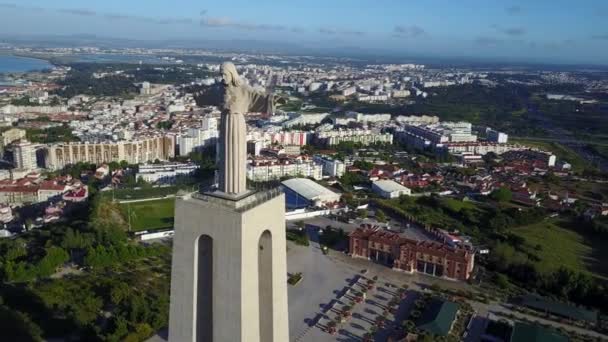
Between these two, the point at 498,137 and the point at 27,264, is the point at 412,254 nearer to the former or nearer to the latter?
the point at 27,264

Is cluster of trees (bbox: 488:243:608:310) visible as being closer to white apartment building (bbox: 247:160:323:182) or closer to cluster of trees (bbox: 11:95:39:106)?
white apartment building (bbox: 247:160:323:182)

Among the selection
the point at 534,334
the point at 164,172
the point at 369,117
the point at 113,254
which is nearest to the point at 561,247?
the point at 534,334

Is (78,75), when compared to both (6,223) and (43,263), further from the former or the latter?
(43,263)

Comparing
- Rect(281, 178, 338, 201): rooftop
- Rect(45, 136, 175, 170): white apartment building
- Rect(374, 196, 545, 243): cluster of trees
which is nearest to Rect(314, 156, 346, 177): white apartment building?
Rect(281, 178, 338, 201): rooftop

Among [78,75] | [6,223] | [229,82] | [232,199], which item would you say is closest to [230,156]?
[232,199]

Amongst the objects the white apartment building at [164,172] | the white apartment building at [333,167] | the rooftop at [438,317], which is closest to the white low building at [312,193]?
the white apartment building at [333,167]
